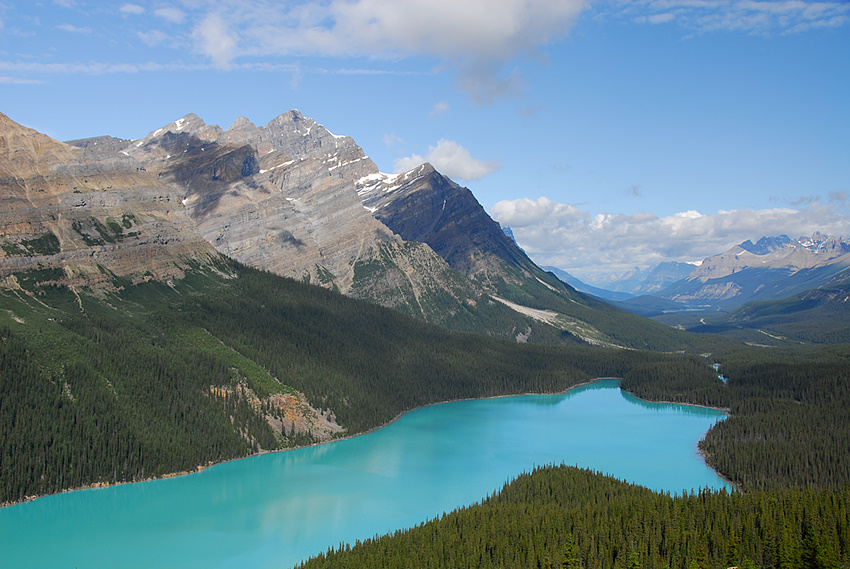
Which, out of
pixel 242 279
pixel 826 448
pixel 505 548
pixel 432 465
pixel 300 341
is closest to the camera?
pixel 505 548

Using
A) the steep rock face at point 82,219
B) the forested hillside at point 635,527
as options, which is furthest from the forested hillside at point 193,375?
the forested hillside at point 635,527

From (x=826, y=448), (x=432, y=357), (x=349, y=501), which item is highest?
(x=432, y=357)

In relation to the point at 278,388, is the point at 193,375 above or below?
above

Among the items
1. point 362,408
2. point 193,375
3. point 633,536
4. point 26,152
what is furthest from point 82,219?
point 633,536

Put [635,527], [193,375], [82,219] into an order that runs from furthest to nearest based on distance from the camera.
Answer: [82,219], [193,375], [635,527]

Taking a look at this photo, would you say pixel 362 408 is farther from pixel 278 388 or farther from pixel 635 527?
pixel 635 527

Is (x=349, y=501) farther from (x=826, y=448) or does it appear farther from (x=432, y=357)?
(x=432, y=357)

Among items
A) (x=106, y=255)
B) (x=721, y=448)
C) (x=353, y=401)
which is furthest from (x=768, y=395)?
(x=106, y=255)
